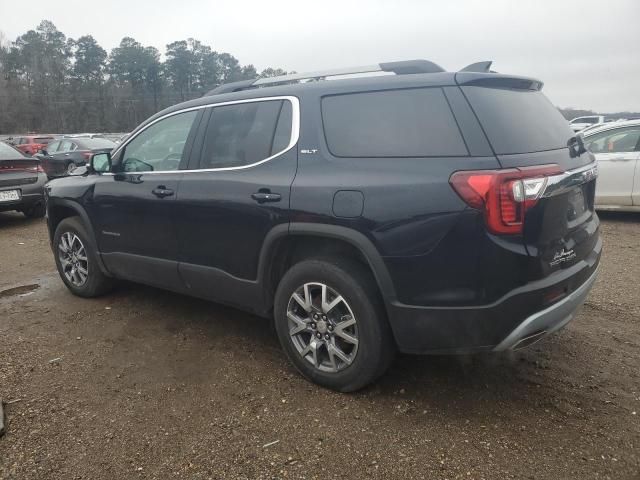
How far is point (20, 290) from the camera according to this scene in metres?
5.16

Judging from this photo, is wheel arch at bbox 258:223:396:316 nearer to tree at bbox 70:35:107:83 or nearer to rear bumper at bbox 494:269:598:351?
rear bumper at bbox 494:269:598:351

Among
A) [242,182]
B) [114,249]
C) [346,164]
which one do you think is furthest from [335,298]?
[114,249]

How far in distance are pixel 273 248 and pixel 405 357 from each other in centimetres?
118

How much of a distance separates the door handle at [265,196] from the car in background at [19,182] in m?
7.05

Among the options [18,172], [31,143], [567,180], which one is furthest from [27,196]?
[31,143]

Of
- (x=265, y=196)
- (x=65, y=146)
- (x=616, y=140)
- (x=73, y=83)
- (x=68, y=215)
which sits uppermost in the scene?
(x=73, y=83)

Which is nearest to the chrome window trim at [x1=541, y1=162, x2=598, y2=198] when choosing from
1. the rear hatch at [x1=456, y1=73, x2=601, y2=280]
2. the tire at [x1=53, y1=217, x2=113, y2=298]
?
the rear hatch at [x1=456, y1=73, x2=601, y2=280]

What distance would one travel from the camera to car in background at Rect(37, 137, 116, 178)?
15031 mm

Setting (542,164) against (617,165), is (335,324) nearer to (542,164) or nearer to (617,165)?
(542,164)

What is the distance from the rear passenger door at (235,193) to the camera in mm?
3137

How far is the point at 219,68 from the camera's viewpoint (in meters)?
40.9

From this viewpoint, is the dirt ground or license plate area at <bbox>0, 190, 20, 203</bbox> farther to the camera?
license plate area at <bbox>0, 190, 20, 203</bbox>

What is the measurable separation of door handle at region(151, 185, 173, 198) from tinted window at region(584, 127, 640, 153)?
21.8 ft

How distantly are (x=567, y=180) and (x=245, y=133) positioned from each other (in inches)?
77.5
